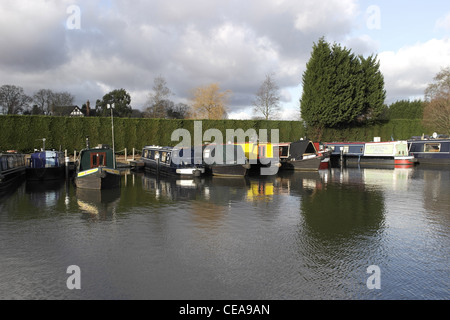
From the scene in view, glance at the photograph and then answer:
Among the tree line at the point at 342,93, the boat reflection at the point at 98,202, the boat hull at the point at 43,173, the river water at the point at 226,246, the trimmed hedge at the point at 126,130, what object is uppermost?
the tree line at the point at 342,93

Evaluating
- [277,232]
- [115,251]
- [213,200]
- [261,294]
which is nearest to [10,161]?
[213,200]

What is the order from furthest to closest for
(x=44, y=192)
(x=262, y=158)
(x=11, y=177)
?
(x=262, y=158)
(x=11, y=177)
(x=44, y=192)

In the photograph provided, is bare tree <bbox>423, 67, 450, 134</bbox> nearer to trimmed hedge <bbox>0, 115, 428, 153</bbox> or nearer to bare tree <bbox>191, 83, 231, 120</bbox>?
trimmed hedge <bbox>0, 115, 428, 153</bbox>

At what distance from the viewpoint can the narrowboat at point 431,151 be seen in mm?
29078

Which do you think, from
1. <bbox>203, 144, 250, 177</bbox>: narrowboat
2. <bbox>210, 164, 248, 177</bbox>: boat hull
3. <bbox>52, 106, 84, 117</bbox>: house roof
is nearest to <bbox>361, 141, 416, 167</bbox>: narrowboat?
<bbox>203, 144, 250, 177</bbox>: narrowboat

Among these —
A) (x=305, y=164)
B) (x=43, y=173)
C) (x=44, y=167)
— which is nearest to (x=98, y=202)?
(x=43, y=173)

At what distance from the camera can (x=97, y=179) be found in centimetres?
1572

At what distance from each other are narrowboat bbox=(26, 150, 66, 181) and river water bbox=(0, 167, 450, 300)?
597 cm

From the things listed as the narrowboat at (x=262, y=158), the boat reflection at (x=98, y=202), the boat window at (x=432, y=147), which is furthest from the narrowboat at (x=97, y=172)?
the boat window at (x=432, y=147)

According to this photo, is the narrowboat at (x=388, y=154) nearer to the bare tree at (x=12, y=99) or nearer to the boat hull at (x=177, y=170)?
the boat hull at (x=177, y=170)

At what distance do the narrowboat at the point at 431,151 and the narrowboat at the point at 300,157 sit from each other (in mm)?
11196

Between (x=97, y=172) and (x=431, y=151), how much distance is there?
29147 mm

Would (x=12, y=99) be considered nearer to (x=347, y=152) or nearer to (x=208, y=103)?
(x=208, y=103)

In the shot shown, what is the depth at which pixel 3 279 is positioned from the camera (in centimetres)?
605
